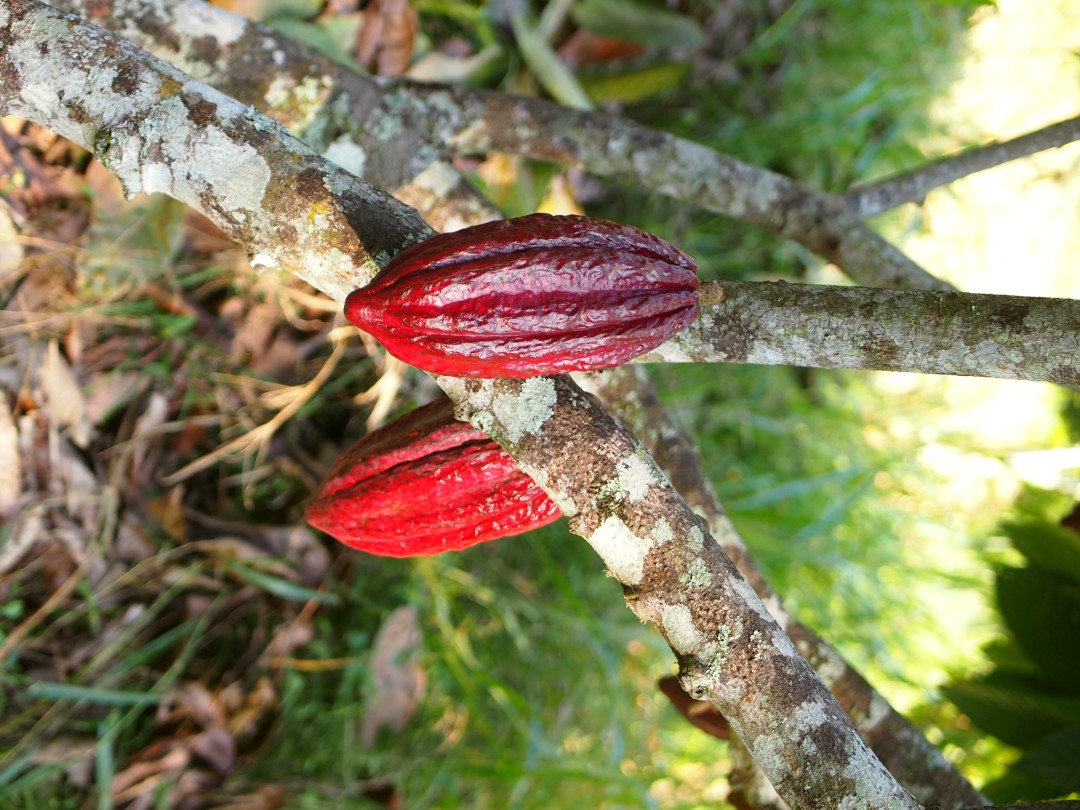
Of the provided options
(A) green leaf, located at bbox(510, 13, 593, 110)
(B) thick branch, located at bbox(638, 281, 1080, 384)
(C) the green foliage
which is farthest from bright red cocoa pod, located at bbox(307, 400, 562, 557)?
(C) the green foliage

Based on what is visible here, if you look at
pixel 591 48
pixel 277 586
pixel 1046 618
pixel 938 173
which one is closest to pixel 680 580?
pixel 938 173

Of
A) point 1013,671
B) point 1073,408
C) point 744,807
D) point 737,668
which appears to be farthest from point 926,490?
point 737,668

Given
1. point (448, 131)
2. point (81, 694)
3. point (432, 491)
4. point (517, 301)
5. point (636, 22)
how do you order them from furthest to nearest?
point (636, 22) → point (81, 694) → point (448, 131) → point (432, 491) → point (517, 301)

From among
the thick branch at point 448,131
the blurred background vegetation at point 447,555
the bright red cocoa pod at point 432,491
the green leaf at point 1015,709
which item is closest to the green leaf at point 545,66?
the blurred background vegetation at point 447,555

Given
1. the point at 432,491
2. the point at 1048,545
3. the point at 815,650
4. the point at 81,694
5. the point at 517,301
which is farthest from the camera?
the point at 1048,545

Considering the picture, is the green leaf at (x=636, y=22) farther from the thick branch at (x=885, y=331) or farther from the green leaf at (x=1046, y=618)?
the green leaf at (x=1046, y=618)

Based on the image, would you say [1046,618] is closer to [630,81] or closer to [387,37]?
[630,81]
